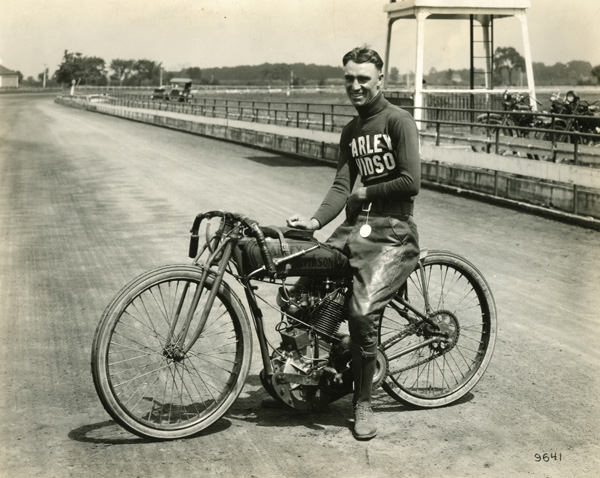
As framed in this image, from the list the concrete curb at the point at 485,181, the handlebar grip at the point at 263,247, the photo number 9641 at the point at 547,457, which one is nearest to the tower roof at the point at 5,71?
the concrete curb at the point at 485,181

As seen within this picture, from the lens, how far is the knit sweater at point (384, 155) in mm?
4672

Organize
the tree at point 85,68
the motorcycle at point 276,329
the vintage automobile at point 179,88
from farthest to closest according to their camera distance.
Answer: the tree at point 85,68, the vintage automobile at point 179,88, the motorcycle at point 276,329

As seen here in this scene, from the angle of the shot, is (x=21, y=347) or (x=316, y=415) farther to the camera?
(x=21, y=347)

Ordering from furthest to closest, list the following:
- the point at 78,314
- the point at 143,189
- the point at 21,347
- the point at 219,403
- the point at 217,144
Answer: the point at 217,144, the point at 143,189, the point at 78,314, the point at 21,347, the point at 219,403

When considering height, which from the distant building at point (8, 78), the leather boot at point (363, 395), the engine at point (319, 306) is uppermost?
the distant building at point (8, 78)

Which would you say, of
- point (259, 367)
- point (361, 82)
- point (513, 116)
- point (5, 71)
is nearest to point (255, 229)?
point (361, 82)

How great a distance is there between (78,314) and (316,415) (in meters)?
3.15

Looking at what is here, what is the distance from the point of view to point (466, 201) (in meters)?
15.0

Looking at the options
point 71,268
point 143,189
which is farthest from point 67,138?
point 71,268

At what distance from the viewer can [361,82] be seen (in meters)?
4.71

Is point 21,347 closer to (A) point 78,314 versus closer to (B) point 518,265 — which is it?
Answer: (A) point 78,314

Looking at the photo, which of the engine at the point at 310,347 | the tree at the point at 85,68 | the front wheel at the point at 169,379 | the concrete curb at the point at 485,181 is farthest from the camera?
the tree at the point at 85,68

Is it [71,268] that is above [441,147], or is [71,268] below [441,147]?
below

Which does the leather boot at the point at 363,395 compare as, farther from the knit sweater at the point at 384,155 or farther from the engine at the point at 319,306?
the knit sweater at the point at 384,155
